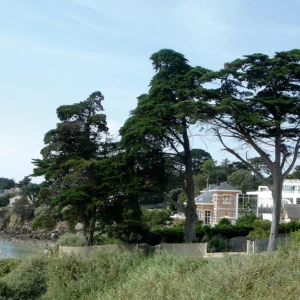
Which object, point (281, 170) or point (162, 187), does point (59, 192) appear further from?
point (281, 170)

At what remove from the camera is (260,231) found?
27938mm

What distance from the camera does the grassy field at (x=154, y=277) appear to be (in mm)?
9352

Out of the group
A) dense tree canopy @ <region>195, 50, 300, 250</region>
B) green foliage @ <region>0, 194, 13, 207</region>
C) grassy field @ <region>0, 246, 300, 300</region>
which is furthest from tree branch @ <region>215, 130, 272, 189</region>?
green foliage @ <region>0, 194, 13, 207</region>

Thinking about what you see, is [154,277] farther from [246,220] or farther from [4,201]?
[4,201]

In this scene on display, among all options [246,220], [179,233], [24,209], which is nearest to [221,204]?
[246,220]

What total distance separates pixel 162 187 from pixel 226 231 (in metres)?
6.16

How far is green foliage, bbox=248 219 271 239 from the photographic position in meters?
27.0

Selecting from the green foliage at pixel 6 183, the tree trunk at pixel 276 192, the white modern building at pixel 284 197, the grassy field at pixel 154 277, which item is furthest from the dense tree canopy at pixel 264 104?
the green foliage at pixel 6 183

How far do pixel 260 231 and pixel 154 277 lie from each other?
17797 mm

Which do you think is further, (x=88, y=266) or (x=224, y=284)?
(x=88, y=266)

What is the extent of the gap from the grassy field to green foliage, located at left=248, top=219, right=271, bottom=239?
13.0 meters

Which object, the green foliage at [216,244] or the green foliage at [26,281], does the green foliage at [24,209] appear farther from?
the green foliage at [26,281]

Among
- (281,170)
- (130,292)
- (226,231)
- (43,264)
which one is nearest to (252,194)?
(226,231)

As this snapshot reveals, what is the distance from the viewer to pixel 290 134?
23.5m
